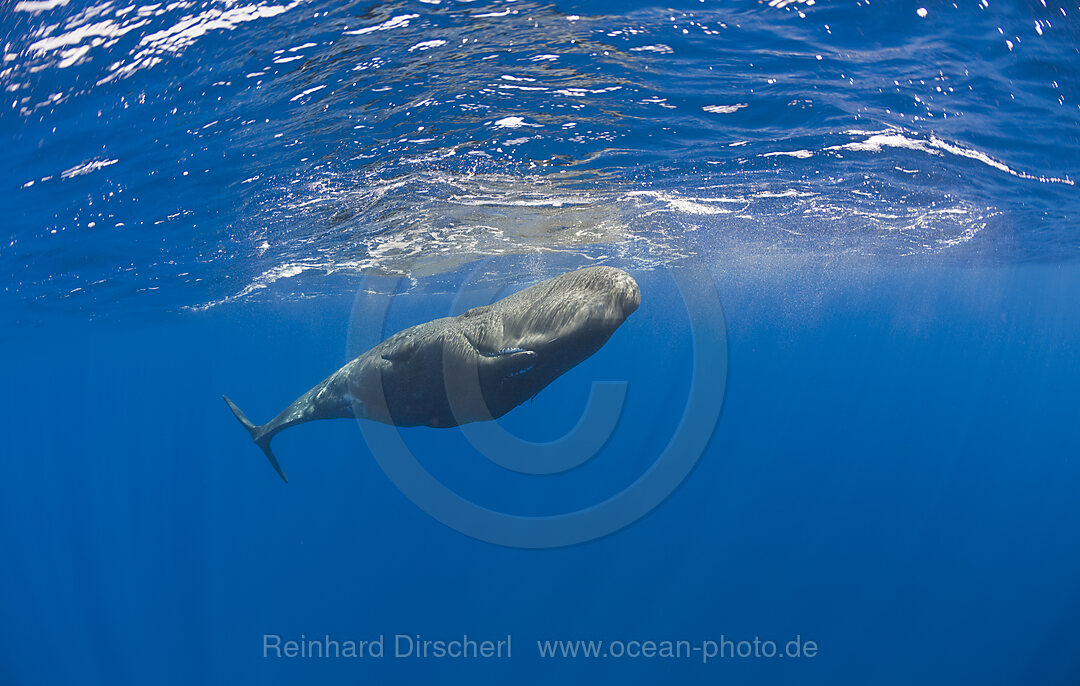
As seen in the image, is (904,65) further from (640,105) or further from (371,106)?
(371,106)

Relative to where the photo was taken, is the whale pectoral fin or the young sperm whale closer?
the young sperm whale

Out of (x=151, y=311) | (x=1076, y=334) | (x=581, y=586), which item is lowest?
(x=1076, y=334)

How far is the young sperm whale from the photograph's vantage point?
3.82 meters

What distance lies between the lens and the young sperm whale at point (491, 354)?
3.82m

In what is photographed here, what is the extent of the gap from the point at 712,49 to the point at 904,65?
10.6 ft

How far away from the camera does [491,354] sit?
4.20m

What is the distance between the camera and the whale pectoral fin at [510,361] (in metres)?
3.94

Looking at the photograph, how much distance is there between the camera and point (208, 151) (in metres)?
10.5

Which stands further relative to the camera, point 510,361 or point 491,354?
point 491,354

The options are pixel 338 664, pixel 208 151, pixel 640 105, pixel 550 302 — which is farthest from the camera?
pixel 338 664

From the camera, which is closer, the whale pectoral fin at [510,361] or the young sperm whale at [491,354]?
the young sperm whale at [491,354]

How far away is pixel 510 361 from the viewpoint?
404 centimetres

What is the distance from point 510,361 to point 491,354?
8.9 inches

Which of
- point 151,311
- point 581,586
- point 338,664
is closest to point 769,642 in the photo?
point 581,586
